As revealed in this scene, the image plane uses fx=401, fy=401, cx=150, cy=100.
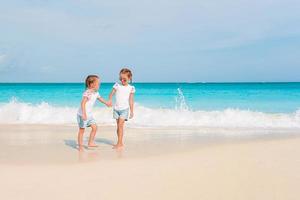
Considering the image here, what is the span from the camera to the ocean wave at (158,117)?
516 inches

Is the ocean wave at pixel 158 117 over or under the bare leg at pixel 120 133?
over

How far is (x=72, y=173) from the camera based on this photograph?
16.7ft

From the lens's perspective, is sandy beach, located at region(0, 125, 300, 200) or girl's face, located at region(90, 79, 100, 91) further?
girl's face, located at region(90, 79, 100, 91)

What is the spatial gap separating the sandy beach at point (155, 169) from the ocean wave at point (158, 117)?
478cm

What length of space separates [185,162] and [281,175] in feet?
4.54

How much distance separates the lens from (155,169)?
528 centimetres

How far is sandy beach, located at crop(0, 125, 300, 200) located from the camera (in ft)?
13.9

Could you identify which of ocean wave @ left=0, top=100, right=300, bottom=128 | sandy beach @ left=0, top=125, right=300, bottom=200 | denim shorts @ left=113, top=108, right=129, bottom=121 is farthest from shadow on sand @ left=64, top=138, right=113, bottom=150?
ocean wave @ left=0, top=100, right=300, bottom=128

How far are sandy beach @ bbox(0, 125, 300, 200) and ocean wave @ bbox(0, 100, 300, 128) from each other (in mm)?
4780

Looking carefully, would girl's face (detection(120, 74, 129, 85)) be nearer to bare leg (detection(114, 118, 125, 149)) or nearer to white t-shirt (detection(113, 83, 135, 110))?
white t-shirt (detection(113, 83, 135, 110))

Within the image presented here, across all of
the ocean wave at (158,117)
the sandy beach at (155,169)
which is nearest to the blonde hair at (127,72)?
the sandy beach at (155,169)

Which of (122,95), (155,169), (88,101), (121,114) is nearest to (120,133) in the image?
(121,114)

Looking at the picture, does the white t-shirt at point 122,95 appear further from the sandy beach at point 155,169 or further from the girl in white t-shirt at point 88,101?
the sandy beach at point 155,169

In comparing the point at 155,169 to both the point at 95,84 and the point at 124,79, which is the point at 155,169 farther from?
the point at 124,79
